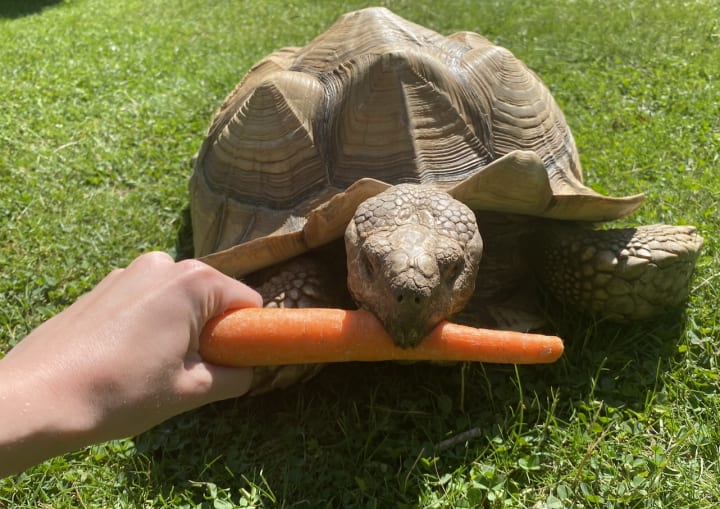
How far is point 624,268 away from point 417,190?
0.91 m

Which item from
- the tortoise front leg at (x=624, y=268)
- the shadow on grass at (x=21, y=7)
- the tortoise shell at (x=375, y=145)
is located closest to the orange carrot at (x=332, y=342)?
the tortoise shell at (x=375, y=145)

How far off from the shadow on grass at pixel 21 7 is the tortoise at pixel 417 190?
27.3 feet

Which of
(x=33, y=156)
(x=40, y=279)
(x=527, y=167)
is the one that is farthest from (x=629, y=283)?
(x=33, y=156)

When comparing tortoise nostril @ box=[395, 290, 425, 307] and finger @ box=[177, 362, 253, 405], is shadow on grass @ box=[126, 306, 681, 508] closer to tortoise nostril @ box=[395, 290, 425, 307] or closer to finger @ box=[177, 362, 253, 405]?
finger @ box=[177, 362, 253, 405]

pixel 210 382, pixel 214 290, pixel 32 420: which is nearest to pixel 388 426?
pixel 210 382

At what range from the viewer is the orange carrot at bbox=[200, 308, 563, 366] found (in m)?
1.67

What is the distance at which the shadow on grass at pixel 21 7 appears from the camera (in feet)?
28.7

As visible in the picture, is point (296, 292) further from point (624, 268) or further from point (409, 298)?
point (624, 268)

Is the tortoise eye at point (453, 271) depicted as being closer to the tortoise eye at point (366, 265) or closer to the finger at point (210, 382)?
the tortoise eye at point (366, 265)

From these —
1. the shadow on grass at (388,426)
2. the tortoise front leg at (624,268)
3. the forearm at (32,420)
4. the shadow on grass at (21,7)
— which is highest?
the shadow on grass at (21,7)

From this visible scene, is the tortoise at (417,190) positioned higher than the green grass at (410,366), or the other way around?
the tortoise at (417,190)

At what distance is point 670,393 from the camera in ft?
6.63

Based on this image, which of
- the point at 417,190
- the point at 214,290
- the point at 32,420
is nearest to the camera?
the point at 32,420

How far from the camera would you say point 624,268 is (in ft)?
7.11
